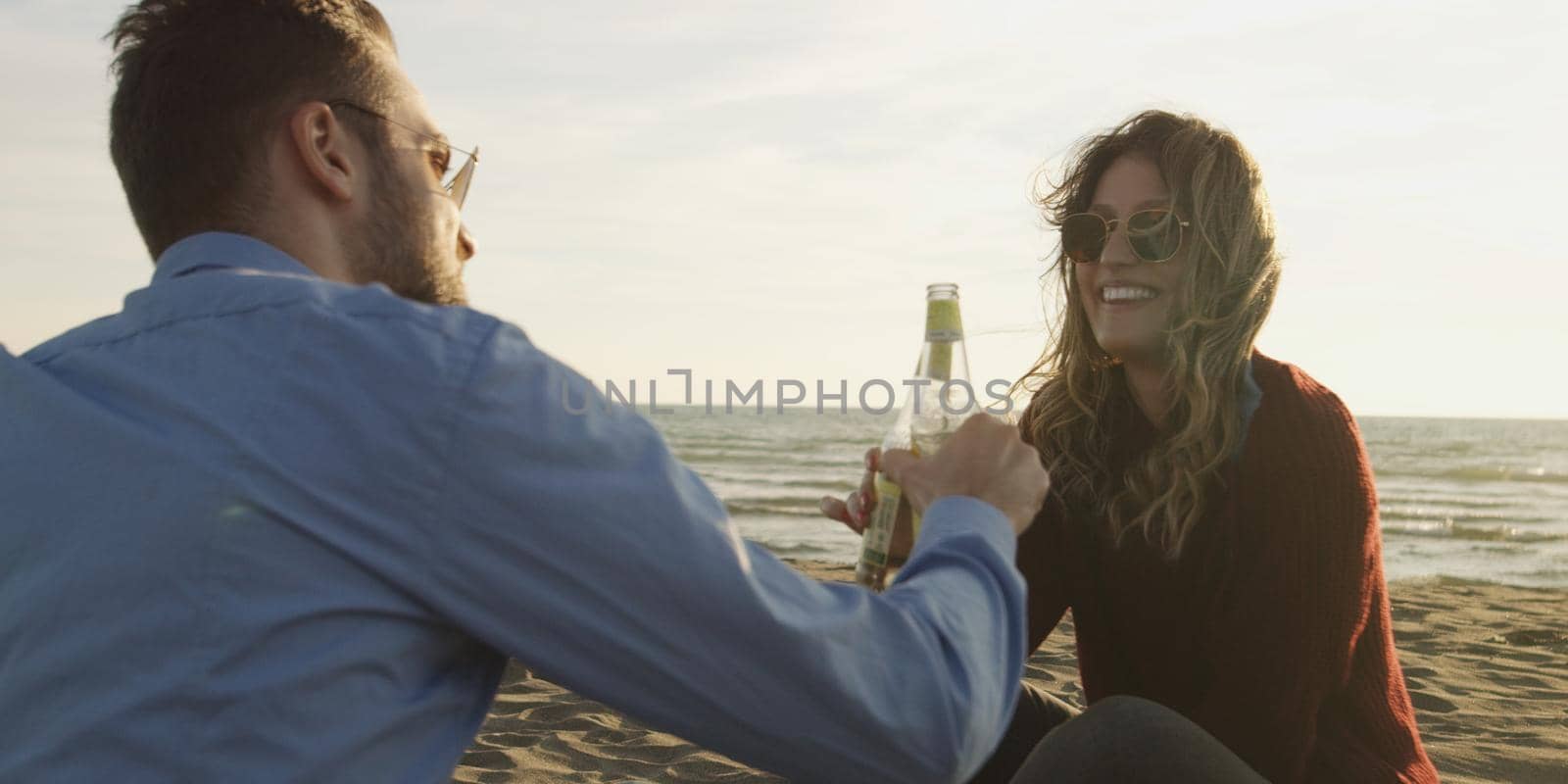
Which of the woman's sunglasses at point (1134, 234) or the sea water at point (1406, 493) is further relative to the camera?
the sea water at point (1406, 493)

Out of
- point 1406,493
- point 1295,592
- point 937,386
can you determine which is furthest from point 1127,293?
→ point 1406,493

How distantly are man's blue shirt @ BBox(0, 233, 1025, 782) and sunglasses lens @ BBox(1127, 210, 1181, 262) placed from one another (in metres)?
2.22

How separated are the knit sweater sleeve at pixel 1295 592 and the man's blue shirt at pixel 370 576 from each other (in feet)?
5.31

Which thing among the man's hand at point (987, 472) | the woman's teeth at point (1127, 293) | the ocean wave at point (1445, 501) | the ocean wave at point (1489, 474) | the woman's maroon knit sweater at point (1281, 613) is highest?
the woman's teeth at point (1127, 293)

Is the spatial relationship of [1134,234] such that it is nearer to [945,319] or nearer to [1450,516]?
[945,319]

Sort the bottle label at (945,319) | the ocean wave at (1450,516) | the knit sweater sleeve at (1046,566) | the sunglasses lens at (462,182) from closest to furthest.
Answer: the sunglasses lens at (462,182) → the bottle label at (945,319) → the knit sweater sleeve at (1046,566) → the ocean wave at (1450,516)

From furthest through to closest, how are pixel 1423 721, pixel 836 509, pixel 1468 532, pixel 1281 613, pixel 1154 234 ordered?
pixel 1468 532 < pixel 1423 721 < pixel 1154 234 < pixel 1281 613 < pixel 836 509

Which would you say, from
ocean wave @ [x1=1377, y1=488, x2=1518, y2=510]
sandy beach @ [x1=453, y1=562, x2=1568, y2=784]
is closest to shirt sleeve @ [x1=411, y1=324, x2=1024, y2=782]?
sandy beach @ [x1=453, y1=562, x2=1568, y2=784]

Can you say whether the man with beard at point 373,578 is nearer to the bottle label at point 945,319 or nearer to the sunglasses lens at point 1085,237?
the bottle label at point 945,319

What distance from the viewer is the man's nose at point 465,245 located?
6.87 ft

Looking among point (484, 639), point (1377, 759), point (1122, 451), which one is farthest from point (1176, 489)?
point (484, 639)

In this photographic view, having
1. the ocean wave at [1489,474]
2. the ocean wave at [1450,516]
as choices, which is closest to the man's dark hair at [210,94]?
the ocean wave at [1450,516]

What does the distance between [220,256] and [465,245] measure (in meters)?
0.59

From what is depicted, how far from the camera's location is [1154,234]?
3.35 meters
